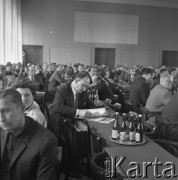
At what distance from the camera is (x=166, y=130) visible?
3.32 metres

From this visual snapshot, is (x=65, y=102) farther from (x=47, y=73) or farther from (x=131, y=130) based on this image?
(x=47, y=73)

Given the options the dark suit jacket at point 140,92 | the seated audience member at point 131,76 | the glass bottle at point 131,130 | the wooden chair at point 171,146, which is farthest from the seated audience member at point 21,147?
the seated audience member at point 131,76

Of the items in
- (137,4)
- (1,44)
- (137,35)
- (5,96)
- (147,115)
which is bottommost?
(147,115)

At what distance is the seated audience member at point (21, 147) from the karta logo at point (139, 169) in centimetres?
45

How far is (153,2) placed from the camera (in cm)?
1727

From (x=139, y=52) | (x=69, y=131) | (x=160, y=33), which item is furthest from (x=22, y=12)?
(x=69, y=131)

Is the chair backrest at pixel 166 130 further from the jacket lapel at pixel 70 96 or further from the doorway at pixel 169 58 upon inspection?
the doorway at pixel 169 58

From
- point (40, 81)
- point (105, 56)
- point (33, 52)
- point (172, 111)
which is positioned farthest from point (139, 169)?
point (105, 56)

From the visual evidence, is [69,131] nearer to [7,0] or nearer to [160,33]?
[7,0]

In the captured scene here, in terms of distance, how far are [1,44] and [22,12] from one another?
20.0 feet

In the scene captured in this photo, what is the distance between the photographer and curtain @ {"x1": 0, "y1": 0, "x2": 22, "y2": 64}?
1106 cm

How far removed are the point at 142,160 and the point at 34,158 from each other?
0.88 meters

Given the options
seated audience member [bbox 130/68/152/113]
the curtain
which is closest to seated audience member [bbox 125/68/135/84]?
seated audience member [bbox 130/68/152/113]

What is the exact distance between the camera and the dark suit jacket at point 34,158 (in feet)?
5.46
